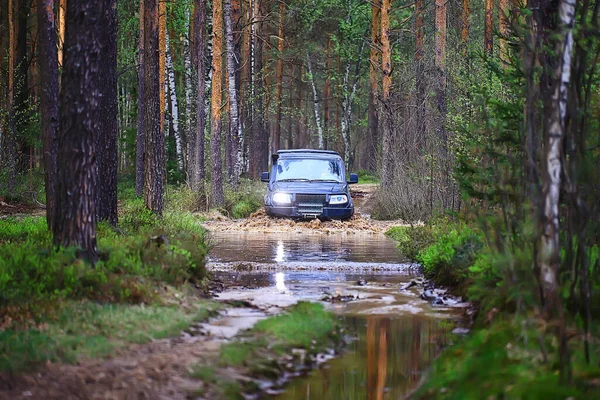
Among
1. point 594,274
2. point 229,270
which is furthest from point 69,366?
point 229,270

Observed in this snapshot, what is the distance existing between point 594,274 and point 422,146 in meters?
15.3

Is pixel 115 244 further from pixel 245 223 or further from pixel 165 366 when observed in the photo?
pixel 245 223

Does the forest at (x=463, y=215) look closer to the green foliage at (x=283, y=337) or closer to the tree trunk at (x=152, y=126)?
the tree trunk at (x=152, y=126)

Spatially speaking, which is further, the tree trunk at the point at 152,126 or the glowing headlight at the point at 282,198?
the glowing headlight at the point at 282,198

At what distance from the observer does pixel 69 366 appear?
7016 millimetres

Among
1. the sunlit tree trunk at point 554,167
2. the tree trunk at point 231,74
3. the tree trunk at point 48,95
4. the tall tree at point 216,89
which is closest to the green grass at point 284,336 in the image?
the sunlit tree trunk at point 554,167

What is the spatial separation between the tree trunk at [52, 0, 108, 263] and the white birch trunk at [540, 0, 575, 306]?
520cm

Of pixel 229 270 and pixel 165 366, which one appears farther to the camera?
pixel 229 270

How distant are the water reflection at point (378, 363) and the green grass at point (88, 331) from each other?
1650mm

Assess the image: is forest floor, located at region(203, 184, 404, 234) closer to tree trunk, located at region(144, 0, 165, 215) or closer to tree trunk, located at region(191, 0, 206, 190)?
tree trunk, located at region(191, 0, 206, 190)

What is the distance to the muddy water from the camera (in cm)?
749

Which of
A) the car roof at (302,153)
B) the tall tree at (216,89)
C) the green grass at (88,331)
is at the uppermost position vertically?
the tall tree at (216,89)

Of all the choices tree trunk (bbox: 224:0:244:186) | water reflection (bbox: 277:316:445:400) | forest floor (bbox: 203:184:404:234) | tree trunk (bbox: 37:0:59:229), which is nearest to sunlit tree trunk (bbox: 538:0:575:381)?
water reflection (bbox: 277:316:445:400)

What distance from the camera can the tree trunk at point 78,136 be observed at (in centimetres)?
1016
